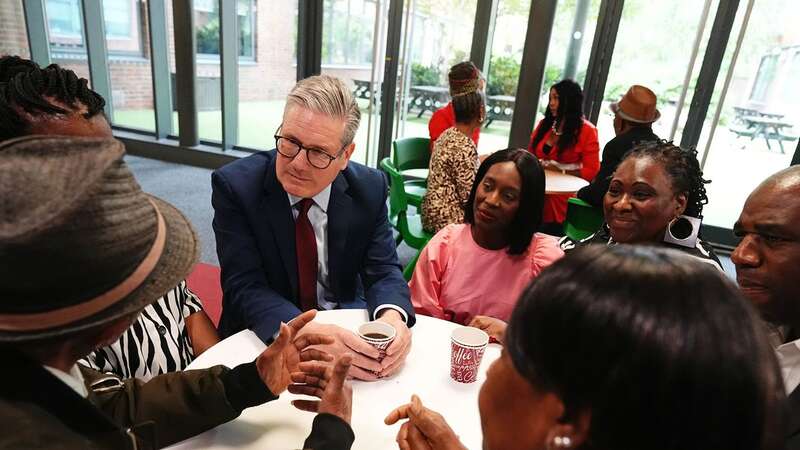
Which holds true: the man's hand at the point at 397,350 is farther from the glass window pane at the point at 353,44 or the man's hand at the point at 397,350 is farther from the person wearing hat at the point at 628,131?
the glass window pane at the point at 353,44

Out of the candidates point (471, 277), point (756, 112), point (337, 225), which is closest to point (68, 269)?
point (337, 225)

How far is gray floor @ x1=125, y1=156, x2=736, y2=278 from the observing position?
4109 millimetres

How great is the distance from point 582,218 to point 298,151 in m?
2.27

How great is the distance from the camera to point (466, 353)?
1161mm

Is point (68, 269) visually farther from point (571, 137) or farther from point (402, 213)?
point (571, 137)

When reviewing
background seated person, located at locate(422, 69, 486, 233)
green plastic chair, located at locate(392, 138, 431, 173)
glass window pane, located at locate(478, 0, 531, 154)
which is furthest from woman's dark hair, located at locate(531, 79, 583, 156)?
background seated person, located at locate(422, 69, 486, 233)

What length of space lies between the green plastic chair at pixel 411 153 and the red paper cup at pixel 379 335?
2.72 m

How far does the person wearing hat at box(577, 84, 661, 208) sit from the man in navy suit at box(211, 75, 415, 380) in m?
1.92

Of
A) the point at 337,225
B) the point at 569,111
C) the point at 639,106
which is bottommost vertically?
the point at 337,225

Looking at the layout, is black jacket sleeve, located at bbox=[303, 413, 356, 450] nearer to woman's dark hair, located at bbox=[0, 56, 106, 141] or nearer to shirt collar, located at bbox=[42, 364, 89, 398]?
shirt collar, located at bbox=[42, 364, 89, 398]

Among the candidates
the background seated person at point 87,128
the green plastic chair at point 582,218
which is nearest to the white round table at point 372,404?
the background seated person at point 87,128

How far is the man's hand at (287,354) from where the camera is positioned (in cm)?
105

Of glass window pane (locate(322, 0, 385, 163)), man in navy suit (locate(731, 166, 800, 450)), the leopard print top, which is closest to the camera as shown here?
man in navy suit (locate(731, 166, 800, 450))

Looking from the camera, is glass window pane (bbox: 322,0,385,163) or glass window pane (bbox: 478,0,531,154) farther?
glass window pane (bbox: 322,0,385,163)
